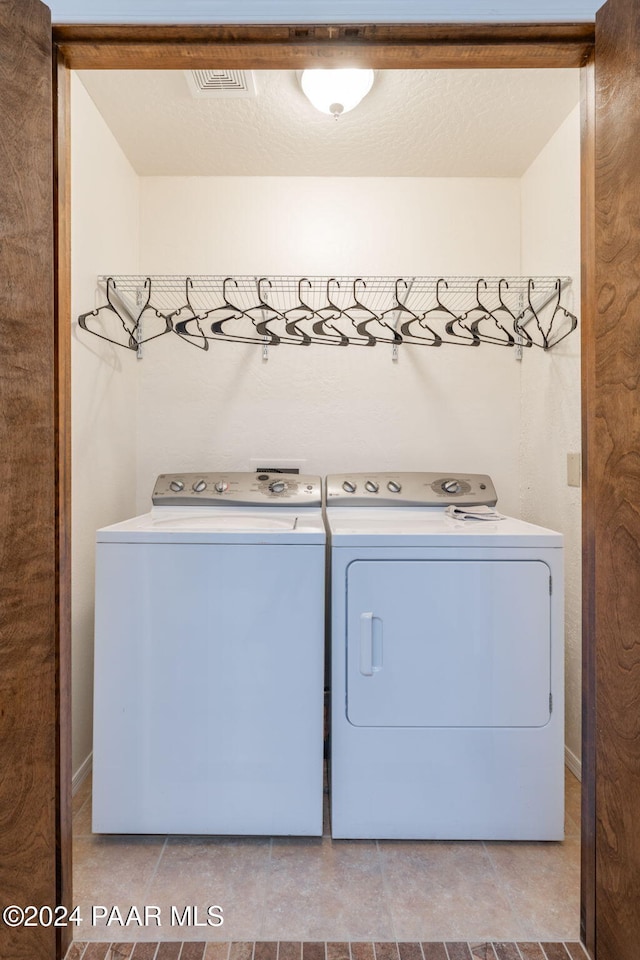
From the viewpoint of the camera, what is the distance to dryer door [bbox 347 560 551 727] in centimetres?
150

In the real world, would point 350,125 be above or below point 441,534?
above

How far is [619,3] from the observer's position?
1007mm

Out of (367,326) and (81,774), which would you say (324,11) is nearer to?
(367,326)

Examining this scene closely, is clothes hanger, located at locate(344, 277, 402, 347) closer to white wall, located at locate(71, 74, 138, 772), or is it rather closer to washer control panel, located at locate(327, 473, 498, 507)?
washer control panel, located at locate(327, 473, 498, 507)

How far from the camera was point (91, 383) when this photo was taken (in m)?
1.91

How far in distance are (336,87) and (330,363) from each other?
41.0 inches

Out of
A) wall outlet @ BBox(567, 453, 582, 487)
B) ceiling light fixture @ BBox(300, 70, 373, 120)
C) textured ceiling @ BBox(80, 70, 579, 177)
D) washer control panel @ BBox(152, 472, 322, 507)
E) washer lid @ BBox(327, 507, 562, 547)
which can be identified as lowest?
washer lid @ BBox(327, 507, 562, 547)

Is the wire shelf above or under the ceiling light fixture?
under

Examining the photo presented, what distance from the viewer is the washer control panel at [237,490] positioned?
6.55 ft

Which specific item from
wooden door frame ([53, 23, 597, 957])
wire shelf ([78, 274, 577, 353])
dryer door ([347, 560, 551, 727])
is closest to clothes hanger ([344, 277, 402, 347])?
wire shelf ([78, 274, 577, 353])

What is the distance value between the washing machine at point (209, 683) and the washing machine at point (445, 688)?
11cm

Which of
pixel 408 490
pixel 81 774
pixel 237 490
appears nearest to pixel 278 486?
pixel 237 490

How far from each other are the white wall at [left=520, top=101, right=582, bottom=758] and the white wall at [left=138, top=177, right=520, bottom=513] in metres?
0.10

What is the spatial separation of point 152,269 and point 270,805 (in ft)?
7.50
